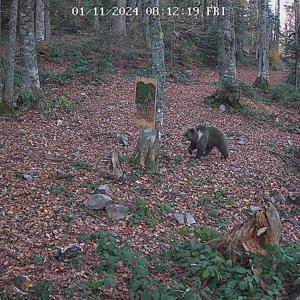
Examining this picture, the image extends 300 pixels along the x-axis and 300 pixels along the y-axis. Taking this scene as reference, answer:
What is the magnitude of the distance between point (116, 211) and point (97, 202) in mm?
352

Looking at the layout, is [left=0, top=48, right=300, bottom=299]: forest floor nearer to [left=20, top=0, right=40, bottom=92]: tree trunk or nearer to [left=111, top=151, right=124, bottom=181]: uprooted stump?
[left=111, top=151, right=124, bottom=181]: uprooted stump

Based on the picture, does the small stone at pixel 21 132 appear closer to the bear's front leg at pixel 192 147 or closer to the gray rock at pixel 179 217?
the bear's front leg at pixel 192 147

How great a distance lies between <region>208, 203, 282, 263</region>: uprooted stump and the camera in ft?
17.1

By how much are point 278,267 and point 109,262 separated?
2025mm

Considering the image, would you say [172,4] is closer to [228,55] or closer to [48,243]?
[228,55]

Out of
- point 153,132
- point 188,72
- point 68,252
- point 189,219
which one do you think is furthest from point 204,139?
point 188,72

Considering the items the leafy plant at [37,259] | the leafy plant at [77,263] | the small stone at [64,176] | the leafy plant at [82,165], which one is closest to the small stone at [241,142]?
the leafy plant at [82,165]

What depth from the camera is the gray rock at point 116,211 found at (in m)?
6.75

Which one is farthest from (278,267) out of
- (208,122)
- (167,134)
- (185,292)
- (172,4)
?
(172,4)

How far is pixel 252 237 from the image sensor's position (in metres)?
5.30

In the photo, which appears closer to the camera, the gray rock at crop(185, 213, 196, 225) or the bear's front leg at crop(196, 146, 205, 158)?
the gray rock at crop(185, 213, 196, 225)

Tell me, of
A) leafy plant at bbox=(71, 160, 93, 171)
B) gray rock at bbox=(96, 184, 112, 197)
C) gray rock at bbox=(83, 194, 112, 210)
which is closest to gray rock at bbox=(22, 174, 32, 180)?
leafy plant at bbox=(71, 160, 93, 171)

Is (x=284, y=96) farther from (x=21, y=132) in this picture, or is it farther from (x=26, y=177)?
(x=26, y=177)

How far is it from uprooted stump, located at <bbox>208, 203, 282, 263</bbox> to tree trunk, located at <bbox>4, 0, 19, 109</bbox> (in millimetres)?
8185
